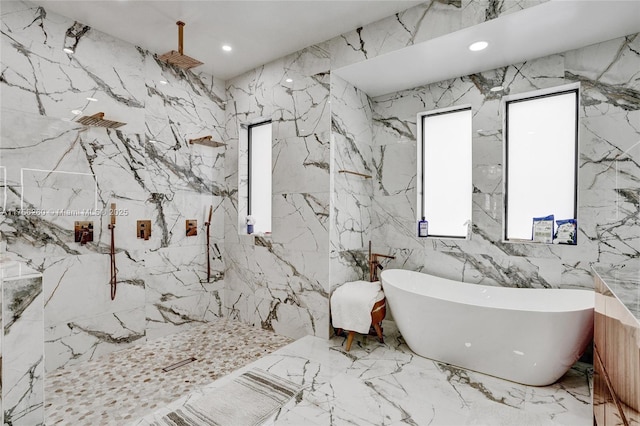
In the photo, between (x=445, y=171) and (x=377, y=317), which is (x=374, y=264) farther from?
(x=445, y=171)

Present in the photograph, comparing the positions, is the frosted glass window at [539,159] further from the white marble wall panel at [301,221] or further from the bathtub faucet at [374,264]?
the white marble wall panel at [301,221]

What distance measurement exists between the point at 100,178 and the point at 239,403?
90.4 inches

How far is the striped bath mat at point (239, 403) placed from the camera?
6.51 ft

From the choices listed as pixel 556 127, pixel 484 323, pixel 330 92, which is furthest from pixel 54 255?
pixel 556 127

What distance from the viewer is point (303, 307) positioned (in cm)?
335

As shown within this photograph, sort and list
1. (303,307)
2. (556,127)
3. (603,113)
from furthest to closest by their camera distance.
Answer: (303,307)
(556,127)
(603,113)

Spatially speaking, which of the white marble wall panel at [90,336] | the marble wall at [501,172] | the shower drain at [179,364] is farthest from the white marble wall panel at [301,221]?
the white marble wall panel at [90,336]

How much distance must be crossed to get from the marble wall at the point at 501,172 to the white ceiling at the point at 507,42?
0.47ft

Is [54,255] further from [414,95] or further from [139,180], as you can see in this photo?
[414,95]

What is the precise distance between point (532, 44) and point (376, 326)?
2694 millimetres

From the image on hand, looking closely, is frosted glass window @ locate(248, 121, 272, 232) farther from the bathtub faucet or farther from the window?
the window

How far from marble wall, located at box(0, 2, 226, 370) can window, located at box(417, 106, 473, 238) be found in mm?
2511

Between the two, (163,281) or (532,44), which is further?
(163,281)

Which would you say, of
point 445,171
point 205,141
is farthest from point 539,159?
point 205,141
